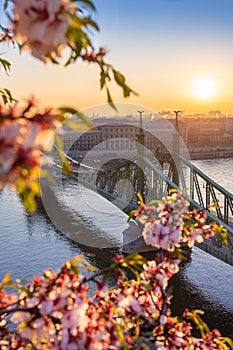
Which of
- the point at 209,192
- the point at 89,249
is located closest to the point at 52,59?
the point at 209,192

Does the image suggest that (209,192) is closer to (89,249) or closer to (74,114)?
(89,249)

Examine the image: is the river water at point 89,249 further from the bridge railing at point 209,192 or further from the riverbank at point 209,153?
the riverbank at point 209,153

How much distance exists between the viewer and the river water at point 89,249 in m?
14.3

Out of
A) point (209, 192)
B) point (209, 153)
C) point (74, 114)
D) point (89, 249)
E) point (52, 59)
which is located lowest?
point (89, 249)

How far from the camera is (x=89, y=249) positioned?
2078 cm

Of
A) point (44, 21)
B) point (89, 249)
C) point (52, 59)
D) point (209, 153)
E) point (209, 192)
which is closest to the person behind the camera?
point (44, 21)

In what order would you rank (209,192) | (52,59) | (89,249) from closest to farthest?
(52,59)
(209,192)
(89,249)

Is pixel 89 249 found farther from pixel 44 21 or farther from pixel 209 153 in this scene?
pixel 209 153

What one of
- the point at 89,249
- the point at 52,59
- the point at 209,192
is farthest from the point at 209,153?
the point at 52,59

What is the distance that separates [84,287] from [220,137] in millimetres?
107604

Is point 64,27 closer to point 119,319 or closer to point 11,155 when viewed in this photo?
point 11,155

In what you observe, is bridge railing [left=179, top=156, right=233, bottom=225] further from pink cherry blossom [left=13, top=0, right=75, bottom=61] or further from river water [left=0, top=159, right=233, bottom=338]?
pink cherry blossom [left=13, top=0, right=75, bottom=61]

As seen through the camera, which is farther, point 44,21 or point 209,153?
point 209,153

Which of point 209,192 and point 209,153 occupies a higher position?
point 209,153
